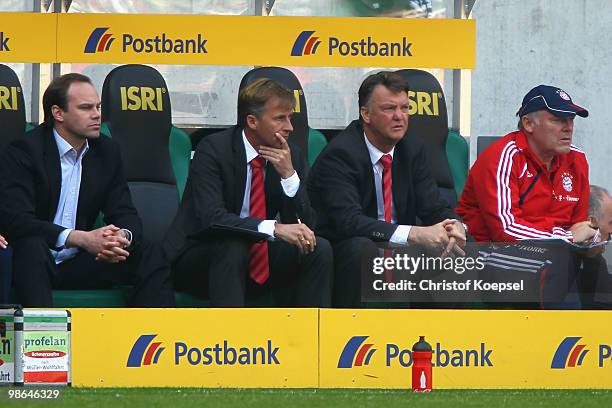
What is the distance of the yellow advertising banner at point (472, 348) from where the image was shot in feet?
19.5

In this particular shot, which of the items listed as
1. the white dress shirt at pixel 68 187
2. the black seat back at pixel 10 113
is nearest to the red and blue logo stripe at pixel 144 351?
the white dress shirt at pixel 68 187

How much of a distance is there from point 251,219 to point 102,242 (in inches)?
25.4

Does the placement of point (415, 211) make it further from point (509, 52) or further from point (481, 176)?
point (509, 52)

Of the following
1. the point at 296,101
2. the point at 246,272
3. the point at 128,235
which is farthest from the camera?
the point at 296,101

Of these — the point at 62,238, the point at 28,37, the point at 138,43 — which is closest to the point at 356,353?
the point at 62,238

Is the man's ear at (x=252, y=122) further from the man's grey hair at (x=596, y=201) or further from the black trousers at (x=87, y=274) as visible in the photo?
the man's grey hair at (x=596, y=201)

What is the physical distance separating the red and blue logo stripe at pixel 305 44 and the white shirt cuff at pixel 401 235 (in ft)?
5.35

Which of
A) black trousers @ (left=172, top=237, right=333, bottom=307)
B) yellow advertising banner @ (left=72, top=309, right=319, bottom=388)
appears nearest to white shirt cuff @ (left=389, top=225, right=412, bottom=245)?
black trousers @ (left=172, top=237, right=333, bottom=307)

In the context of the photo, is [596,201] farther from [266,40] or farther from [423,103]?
[266,40]

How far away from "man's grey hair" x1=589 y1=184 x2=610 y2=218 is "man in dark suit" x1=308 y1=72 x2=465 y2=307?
2.24ft

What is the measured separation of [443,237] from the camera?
20.8 ft

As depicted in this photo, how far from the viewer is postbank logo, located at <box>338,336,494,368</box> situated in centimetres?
595

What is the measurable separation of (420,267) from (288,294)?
0.72m

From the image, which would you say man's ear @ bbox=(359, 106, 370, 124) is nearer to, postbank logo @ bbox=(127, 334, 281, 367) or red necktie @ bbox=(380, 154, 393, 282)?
red necktie @ bbox=(380, 154, 393, 282)
